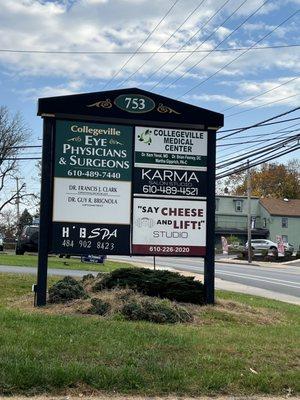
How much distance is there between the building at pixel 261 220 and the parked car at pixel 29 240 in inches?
1808

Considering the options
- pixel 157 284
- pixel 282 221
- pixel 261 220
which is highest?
pixel 261 220

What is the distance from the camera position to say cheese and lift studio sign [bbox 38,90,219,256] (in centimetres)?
985

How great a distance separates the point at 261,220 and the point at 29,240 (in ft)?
172

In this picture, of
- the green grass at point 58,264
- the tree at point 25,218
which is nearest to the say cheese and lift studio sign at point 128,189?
the green grass at point 58,264

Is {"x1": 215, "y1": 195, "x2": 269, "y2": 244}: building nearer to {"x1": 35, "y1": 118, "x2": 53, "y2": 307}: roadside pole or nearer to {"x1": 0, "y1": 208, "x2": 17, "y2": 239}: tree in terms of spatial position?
{"x1": 0, "y1": 208, "x2": 17, "y2": 239}: tree

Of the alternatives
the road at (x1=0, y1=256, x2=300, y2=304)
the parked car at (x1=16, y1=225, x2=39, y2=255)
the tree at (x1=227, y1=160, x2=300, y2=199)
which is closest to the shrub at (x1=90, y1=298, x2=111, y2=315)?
the road at (x1=0, y1=256, x2=300, y2=304)

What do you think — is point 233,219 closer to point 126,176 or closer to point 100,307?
point 126,176

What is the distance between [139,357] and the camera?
6.08 meters

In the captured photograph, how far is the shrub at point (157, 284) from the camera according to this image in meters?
10.1

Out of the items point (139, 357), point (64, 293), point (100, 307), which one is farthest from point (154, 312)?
point (139, 357)

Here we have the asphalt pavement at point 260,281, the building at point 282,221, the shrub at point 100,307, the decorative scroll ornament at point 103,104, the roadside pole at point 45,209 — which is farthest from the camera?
the building at point 282,221

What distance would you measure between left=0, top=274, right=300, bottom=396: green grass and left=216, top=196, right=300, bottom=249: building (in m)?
69.0

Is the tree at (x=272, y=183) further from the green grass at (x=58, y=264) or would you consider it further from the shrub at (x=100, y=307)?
the shrub at (x=100, y=307)

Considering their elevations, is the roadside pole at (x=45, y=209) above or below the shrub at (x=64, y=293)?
above
